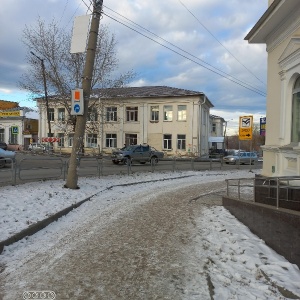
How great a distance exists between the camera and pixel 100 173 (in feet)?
56.4

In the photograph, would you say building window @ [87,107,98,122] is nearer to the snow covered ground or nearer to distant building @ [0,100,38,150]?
distant building @ [0,100,38,150]

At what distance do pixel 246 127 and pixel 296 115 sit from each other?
1312cm

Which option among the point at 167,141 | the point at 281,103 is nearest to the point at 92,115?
the point at 167,141

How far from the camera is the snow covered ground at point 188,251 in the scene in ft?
14.3

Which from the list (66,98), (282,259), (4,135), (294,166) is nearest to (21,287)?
(282,259)

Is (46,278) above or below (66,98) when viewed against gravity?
below

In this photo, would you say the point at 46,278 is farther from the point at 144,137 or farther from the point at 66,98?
the point at 144,137

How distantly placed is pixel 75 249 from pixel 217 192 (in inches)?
348

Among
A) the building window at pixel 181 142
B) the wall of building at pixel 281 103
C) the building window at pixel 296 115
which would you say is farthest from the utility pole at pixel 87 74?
the building window at pixel 181 142

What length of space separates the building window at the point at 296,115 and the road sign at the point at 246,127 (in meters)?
12.8

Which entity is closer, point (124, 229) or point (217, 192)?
point (124, 229)

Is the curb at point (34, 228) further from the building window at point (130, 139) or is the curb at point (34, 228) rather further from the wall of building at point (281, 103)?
the building window at point (130, 139)

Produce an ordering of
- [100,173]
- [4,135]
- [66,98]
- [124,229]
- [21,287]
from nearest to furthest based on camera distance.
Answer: [21,287]
[124,229]
[100,173]
[66,98]
[4,135]

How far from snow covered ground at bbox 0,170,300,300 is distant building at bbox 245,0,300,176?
80.7 inches
